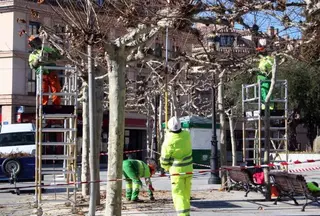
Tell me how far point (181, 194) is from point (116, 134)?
1610mm

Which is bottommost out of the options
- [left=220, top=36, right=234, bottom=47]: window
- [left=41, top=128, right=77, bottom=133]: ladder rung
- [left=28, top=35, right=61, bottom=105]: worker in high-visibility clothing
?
[left=41, top=128, right=77, bottom=133]: ladder rung

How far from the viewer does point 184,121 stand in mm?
31656

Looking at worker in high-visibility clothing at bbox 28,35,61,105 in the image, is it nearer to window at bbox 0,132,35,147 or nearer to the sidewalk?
the sidewalk

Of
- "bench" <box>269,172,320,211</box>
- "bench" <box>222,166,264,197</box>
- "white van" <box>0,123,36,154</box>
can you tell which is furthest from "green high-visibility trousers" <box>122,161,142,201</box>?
"white van" <box>0,123,36,154</box>

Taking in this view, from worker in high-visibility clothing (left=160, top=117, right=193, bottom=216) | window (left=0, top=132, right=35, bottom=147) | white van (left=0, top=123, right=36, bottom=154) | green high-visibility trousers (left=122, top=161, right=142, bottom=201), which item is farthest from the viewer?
window (left=0, top=132, right=35, bottom=147)

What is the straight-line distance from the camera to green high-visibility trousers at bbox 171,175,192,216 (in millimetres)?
10094

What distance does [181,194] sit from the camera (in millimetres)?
10219

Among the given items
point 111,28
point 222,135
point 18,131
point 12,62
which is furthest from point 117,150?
point 12,62

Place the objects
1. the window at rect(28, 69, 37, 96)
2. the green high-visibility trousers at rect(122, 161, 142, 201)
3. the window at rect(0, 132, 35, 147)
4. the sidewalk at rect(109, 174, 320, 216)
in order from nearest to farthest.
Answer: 1. the sidewalk at rect(109, 174, 320, 216)
2. the green high-visibility trousers at rect(122, 161, 142, 201)
3. the window at rect(0, 132, 35, 147)
4. the window at rect(28, 69, 37, 96)

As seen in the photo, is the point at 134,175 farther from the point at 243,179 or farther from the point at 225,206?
the point at 243,179

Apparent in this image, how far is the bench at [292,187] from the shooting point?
13.0 meters

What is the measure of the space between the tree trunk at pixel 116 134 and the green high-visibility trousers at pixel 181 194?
3.33ft

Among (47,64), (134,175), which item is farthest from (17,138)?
(47,64)

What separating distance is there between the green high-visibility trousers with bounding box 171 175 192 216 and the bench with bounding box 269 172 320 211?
3763mm
